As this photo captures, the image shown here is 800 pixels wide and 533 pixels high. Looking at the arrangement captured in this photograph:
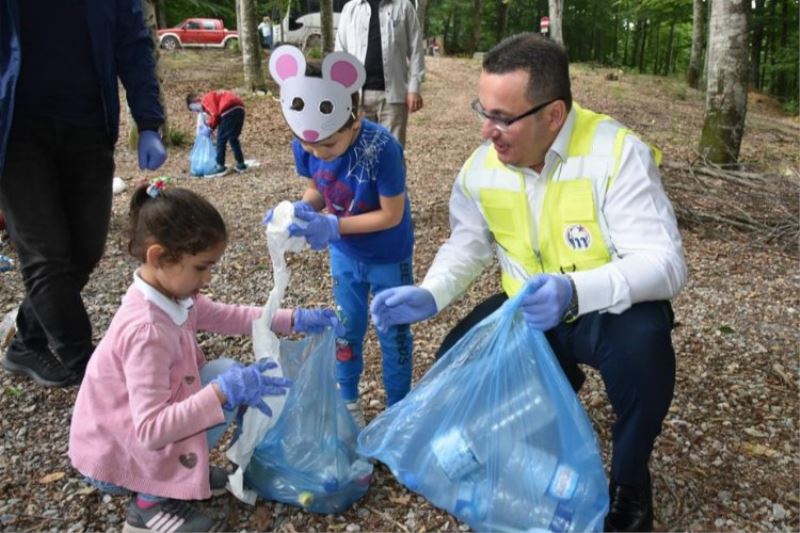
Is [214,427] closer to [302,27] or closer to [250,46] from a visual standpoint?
[250,46]

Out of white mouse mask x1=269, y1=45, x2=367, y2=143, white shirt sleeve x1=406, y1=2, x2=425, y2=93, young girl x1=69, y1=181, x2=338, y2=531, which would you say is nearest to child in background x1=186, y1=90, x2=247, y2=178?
white shirt sleeve x1=406, y1=2, x2=425, y2=93

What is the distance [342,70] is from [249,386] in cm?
106

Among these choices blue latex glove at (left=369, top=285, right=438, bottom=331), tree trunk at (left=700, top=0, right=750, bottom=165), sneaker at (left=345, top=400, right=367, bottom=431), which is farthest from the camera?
tree trunk at (left=700, top=0, right=750, bottom=165)

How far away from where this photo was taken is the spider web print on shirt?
82.4 inches

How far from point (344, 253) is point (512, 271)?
58 centimetres

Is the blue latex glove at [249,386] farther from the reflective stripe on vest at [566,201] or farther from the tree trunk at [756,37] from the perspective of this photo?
the tree trunk at [756,37]

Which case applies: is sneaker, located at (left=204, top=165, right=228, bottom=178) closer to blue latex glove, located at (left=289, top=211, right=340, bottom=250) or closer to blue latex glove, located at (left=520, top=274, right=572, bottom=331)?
blue latex glove, located at (left=289, top=211, right=340, bottom=250)

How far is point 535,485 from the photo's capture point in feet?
5.39

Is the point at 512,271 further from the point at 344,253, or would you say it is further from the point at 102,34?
the point at 102,34

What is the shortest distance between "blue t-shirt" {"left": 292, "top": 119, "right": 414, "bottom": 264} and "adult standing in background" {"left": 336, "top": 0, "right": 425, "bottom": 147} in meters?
2.56

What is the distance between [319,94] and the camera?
2049 mm

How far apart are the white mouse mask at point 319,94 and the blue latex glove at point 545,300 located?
0.86 metres

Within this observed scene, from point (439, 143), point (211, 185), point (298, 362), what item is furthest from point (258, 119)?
A: point (298, 362)

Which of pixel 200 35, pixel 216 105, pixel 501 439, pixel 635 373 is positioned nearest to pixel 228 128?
pixel 216 105
